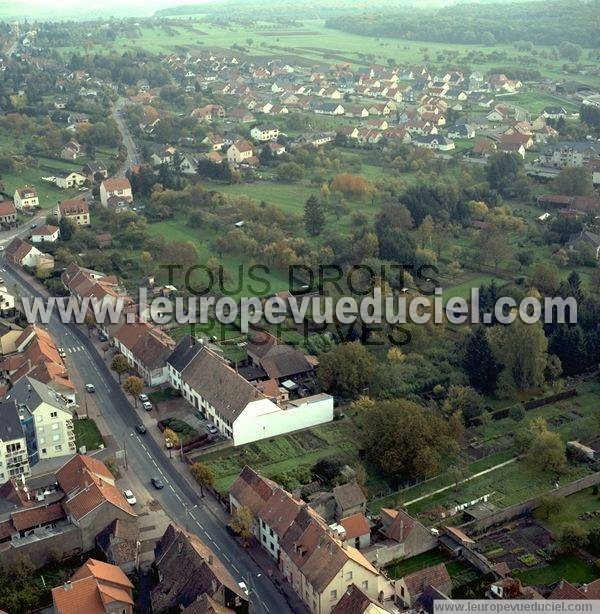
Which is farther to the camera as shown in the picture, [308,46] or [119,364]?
[308,46]

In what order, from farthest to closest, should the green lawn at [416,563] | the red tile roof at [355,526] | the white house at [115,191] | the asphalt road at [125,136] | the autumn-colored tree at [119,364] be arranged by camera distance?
the asphalt road at [125,136]
the white house at [115,191]
the autumn-colored tree at [119,364]
the red tile roof at [355,526]
the green lawn at [416,563]

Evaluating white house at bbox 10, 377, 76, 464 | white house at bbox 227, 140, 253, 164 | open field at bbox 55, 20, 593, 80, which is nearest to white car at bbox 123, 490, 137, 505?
white house at bbox 10, 377, 76, 464

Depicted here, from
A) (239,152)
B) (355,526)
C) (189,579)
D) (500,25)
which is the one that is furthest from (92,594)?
(500,25)

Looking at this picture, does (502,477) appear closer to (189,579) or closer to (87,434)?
(189,579)

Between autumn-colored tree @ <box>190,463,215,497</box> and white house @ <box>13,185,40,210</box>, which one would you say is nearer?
autumn-colored tree @ <box>190,463,215,497</box>

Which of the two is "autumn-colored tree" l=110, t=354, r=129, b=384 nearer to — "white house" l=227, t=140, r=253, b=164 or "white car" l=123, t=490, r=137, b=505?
"white car" l=123, t=490, r=137, b=505

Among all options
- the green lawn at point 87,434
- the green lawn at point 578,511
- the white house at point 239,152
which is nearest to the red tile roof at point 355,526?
the green lawn at point 578,511

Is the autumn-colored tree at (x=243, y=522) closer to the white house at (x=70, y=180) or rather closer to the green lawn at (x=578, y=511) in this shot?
the green lawn at (x=578, y=511)
